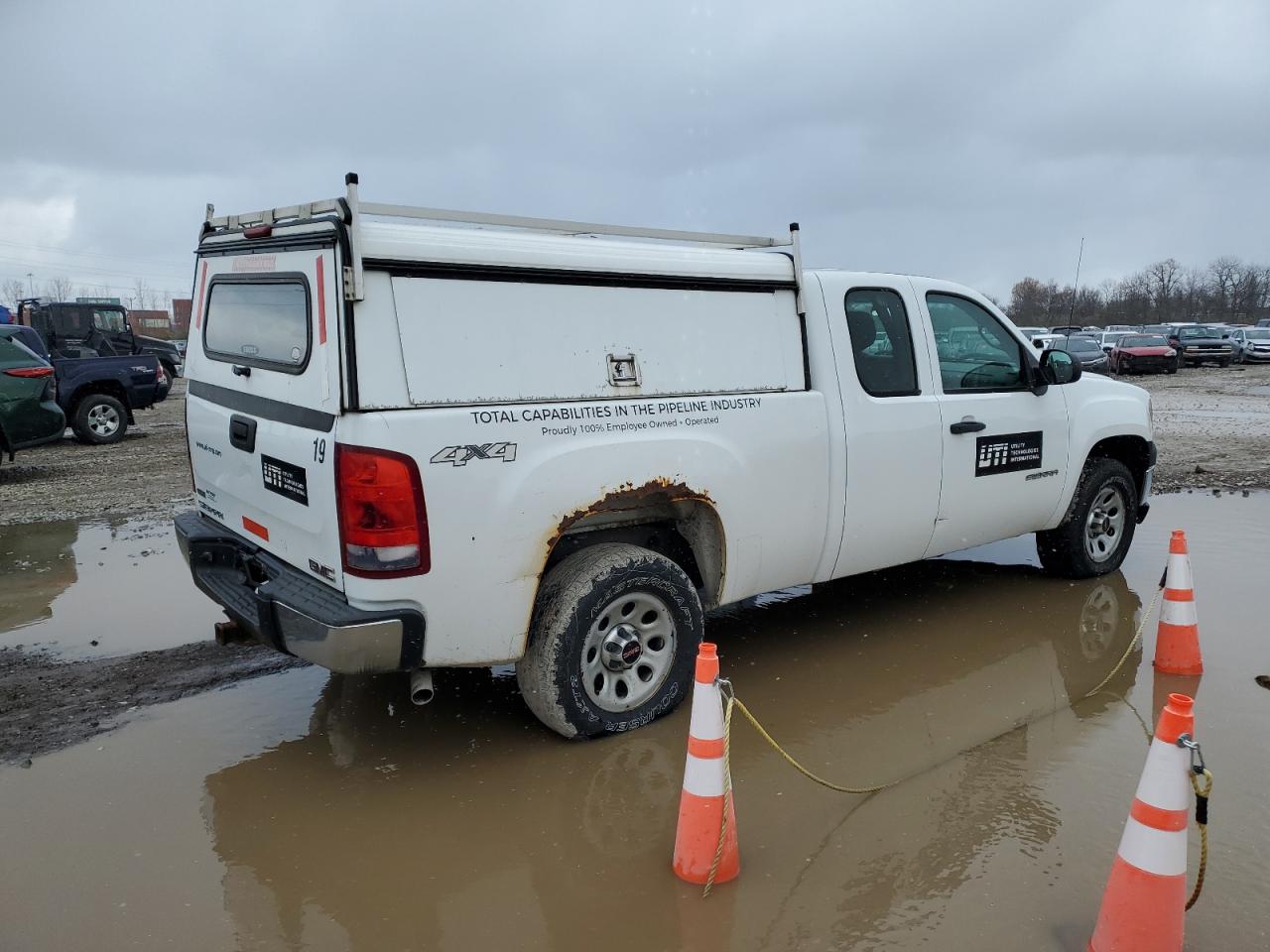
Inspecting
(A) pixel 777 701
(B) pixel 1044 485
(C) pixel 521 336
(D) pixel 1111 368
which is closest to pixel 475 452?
(C) pixel 521 336

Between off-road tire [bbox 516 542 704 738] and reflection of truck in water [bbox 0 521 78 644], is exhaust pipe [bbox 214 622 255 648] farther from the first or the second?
reflection of truck in water [bbox 0 521 78 644]

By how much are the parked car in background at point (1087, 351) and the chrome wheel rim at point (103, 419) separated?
73.4ft

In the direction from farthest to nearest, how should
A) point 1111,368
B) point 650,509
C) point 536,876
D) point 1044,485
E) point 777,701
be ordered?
point 1111,368
point 1044,485
point 777,701
point 650,509
point 536,876

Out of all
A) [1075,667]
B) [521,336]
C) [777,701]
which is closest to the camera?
[521,336]

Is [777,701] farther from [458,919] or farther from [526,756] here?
[458,919]

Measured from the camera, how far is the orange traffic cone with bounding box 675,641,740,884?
2969 millimetres

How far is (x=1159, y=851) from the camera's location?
99.9 inches

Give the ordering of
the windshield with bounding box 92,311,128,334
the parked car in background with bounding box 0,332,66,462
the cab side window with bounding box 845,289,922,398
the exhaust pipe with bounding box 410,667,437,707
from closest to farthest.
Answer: the exhaust pipe with bounding box 410,667,437,707 → the cab side window with bounding box 845,289,922,398 → the parked car in background with bounding box 0,332,66,462 → the windshield with bounding box 92,311,128,334

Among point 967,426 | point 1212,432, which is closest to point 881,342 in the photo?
point 967,426

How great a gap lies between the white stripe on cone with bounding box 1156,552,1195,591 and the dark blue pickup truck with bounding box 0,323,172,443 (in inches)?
568

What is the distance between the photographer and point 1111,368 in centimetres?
2928

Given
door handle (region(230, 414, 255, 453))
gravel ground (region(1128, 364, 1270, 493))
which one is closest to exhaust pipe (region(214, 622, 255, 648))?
door handle (region(230, 414, 255, 453))

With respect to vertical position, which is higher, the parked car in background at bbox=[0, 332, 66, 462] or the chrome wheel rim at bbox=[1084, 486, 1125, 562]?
the parked car in background at bbox=[0, 332, 66, 462]

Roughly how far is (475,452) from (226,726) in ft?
6.45
